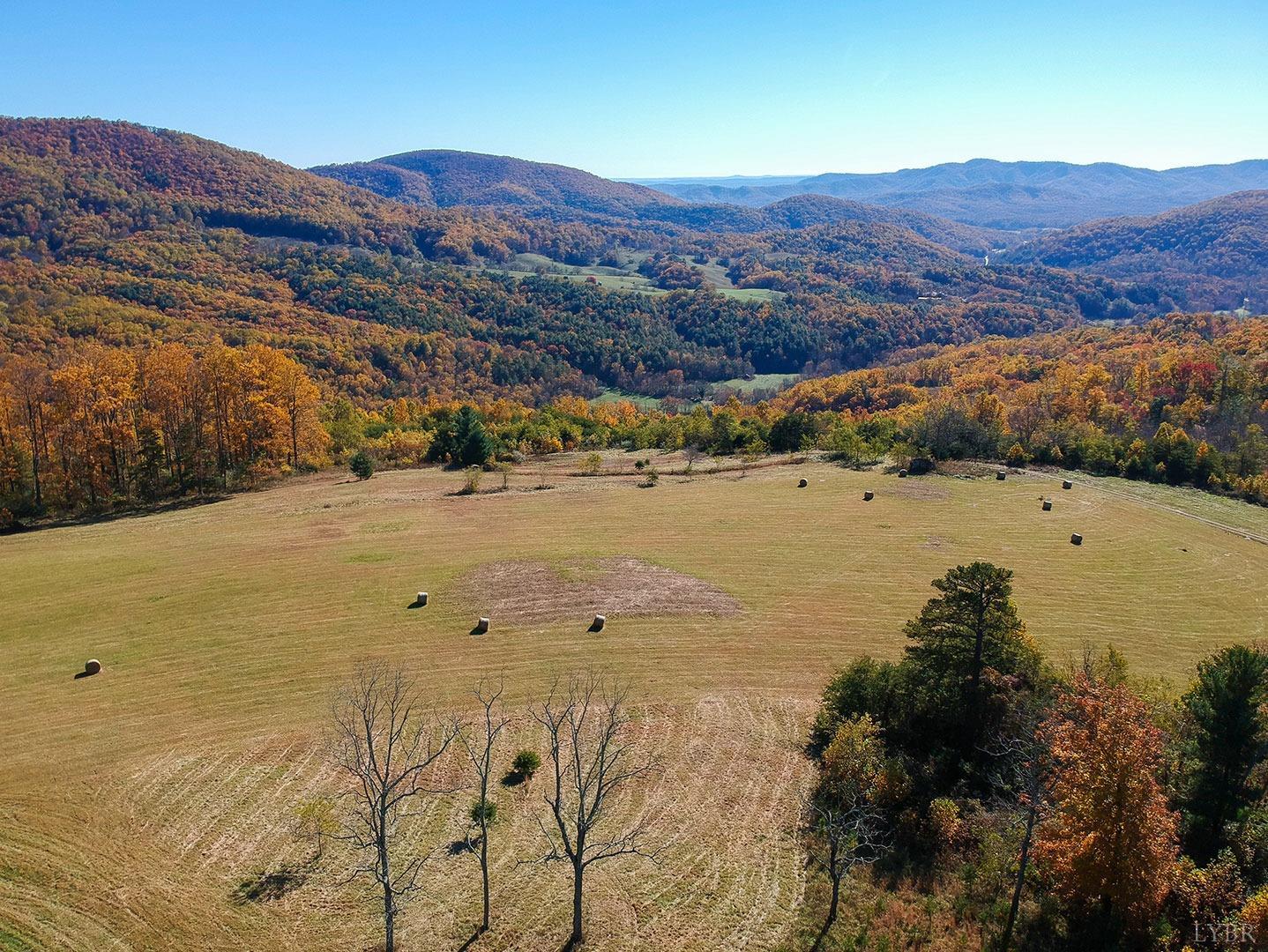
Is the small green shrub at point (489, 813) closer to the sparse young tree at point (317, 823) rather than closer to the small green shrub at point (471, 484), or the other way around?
the sparse young tree at point (317, 823)

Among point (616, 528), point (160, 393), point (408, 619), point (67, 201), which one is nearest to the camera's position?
point (408, 619)

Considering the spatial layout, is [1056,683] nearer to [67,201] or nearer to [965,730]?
[965,730]

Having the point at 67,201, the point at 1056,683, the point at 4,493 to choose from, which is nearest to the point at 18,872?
the point at 1056,683

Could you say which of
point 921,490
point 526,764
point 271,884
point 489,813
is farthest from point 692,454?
point 271,884

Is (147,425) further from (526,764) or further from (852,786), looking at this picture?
(852,786)

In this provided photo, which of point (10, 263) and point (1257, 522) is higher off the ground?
point (10, 263)

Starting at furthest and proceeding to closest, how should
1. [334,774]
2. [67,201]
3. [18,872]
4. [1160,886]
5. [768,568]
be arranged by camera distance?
[67,201] → [768,568] → [334,774] → [18,872] → [1160,886]
